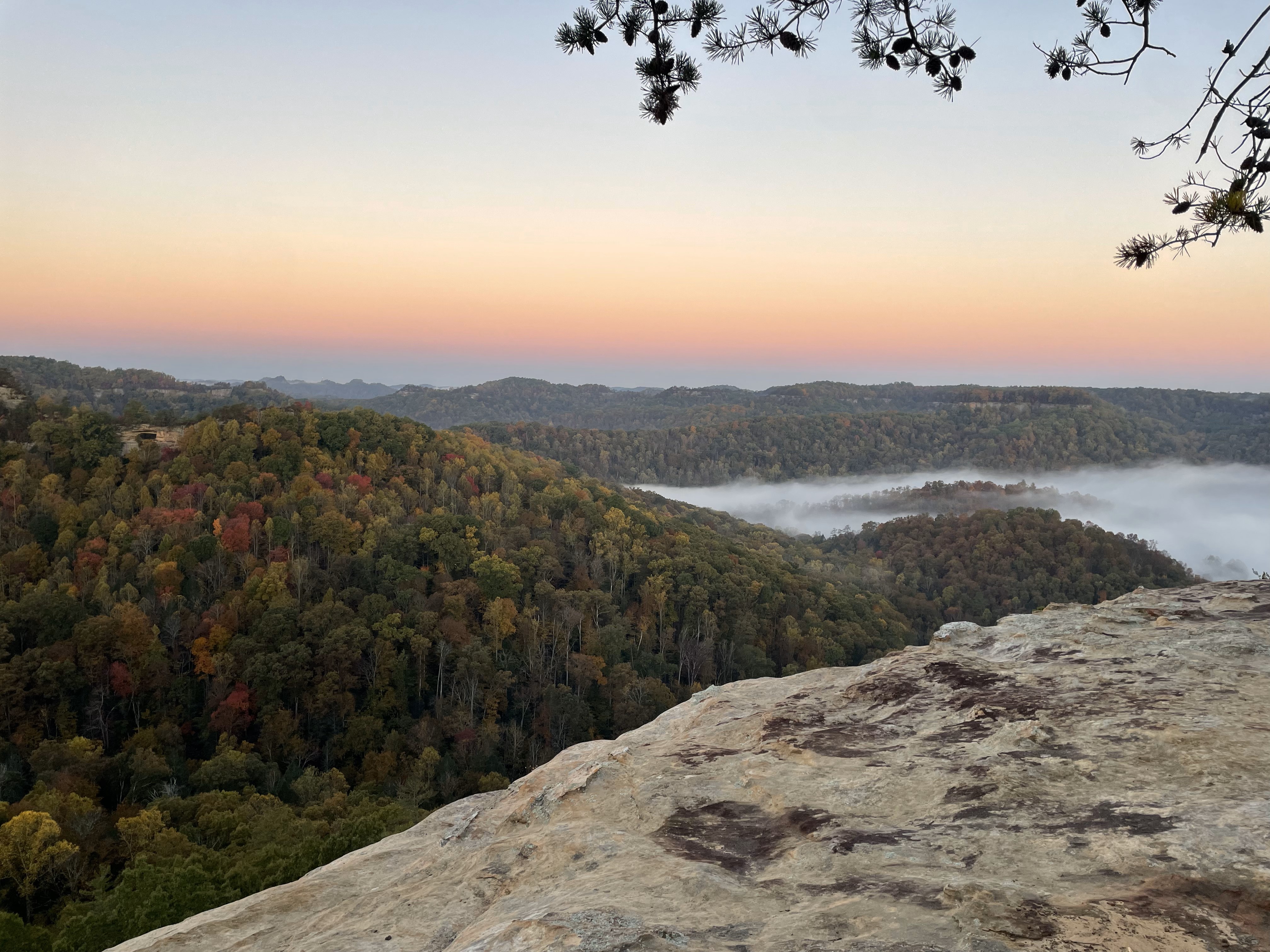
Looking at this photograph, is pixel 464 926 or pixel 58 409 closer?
pixel 464 926

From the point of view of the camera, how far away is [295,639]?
72.3 metres

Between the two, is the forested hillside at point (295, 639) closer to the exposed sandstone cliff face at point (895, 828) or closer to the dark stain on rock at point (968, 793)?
the exposed sandstone cliff face at point (895, 828)

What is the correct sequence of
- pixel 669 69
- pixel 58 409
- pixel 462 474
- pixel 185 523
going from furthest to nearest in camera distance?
pixel 462 474 → pixel 58 409 → pixel 185 523 → pixel 669 69

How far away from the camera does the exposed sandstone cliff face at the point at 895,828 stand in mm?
5691

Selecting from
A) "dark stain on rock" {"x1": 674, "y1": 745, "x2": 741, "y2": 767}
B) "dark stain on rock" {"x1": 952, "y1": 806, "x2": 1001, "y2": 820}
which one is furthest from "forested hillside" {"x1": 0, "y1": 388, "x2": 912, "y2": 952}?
"dark stain on rock" {"x1": 952, "y1": 806, "x2": 1001, "y2": 820}

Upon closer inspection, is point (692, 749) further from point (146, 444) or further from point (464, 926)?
point (146, 444)

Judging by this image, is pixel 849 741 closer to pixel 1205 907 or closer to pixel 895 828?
pixel 895 828

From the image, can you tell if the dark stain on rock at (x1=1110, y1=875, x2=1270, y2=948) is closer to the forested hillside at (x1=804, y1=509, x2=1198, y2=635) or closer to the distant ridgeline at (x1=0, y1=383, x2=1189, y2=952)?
the distant ridgeline at (x1=0, y1=383, x2=1189, y2=952)

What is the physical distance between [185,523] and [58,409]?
47457 mm

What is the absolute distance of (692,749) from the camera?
37.7 ft

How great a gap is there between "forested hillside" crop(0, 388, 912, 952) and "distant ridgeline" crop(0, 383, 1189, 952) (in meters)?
0.27

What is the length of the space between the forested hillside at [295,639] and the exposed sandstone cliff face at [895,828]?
22.1m

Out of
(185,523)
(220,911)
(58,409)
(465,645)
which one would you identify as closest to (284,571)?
(185,523)

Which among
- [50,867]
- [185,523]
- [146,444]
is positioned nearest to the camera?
[50,867]
